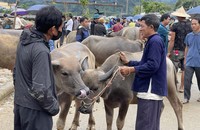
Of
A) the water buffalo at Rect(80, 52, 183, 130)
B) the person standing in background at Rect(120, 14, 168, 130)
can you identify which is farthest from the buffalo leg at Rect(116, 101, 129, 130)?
the person standing in background at Rect(120, 14, 168, 130)

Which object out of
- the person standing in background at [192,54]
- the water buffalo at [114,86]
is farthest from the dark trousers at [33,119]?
the person standing in background at [192,54]

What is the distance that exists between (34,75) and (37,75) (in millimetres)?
30

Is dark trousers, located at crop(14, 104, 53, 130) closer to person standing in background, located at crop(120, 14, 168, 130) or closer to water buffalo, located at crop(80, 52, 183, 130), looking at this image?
person standing in background, located at crop(120, 14, 168, 130)

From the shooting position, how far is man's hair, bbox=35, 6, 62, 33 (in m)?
3.41

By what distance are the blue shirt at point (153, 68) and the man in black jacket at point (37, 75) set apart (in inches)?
55.7

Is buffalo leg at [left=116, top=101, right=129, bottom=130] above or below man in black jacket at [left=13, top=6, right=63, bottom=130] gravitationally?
below

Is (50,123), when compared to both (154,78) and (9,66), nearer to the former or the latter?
(154,78)

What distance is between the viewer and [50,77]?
3395mm

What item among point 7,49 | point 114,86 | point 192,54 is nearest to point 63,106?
point 114,86

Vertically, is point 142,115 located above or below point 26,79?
below

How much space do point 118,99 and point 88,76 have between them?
0.69m

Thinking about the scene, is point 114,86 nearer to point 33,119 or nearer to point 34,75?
point 33,119

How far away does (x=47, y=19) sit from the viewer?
341 centimetres

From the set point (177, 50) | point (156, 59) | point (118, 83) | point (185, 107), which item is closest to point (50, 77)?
point (156, 59)
